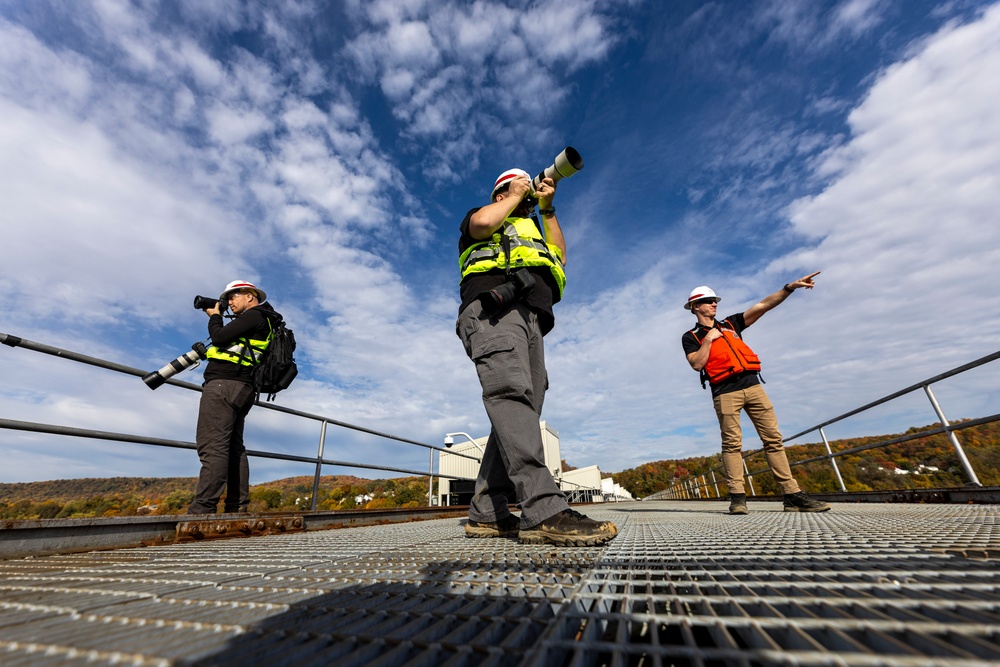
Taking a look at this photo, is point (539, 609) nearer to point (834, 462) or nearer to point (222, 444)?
point (222, 444)

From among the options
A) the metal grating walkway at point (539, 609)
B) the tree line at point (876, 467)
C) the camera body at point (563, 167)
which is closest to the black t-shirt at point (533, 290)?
the camera body at point (563, 167)

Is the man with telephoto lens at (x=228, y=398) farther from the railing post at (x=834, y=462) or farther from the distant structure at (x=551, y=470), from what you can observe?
the distant structure at (x=551, y=470)

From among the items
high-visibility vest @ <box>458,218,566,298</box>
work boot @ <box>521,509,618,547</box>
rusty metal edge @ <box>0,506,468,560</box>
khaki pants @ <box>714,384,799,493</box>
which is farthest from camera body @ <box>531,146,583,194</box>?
rusty metal edge @ <box>0,506,468,560</box>

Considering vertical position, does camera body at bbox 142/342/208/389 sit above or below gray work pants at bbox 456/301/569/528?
above

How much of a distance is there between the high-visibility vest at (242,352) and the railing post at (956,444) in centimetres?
550


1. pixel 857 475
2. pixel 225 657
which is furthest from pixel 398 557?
pixel 857 475

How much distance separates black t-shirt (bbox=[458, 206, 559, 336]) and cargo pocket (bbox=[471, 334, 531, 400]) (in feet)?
0.92

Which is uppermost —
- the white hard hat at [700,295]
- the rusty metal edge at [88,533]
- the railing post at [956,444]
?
the white hard hat at [700,295]

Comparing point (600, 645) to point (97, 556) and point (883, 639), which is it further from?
point (97, 556)

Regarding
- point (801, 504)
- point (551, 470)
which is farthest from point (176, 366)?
point (551, 470)

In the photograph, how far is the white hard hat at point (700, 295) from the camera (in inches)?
146

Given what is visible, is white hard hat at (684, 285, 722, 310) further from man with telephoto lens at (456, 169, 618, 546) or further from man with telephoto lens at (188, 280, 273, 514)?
man with telephoto lens at (188, 280, 273, 514)

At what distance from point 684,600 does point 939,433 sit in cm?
411

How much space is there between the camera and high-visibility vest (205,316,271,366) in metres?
3.09
